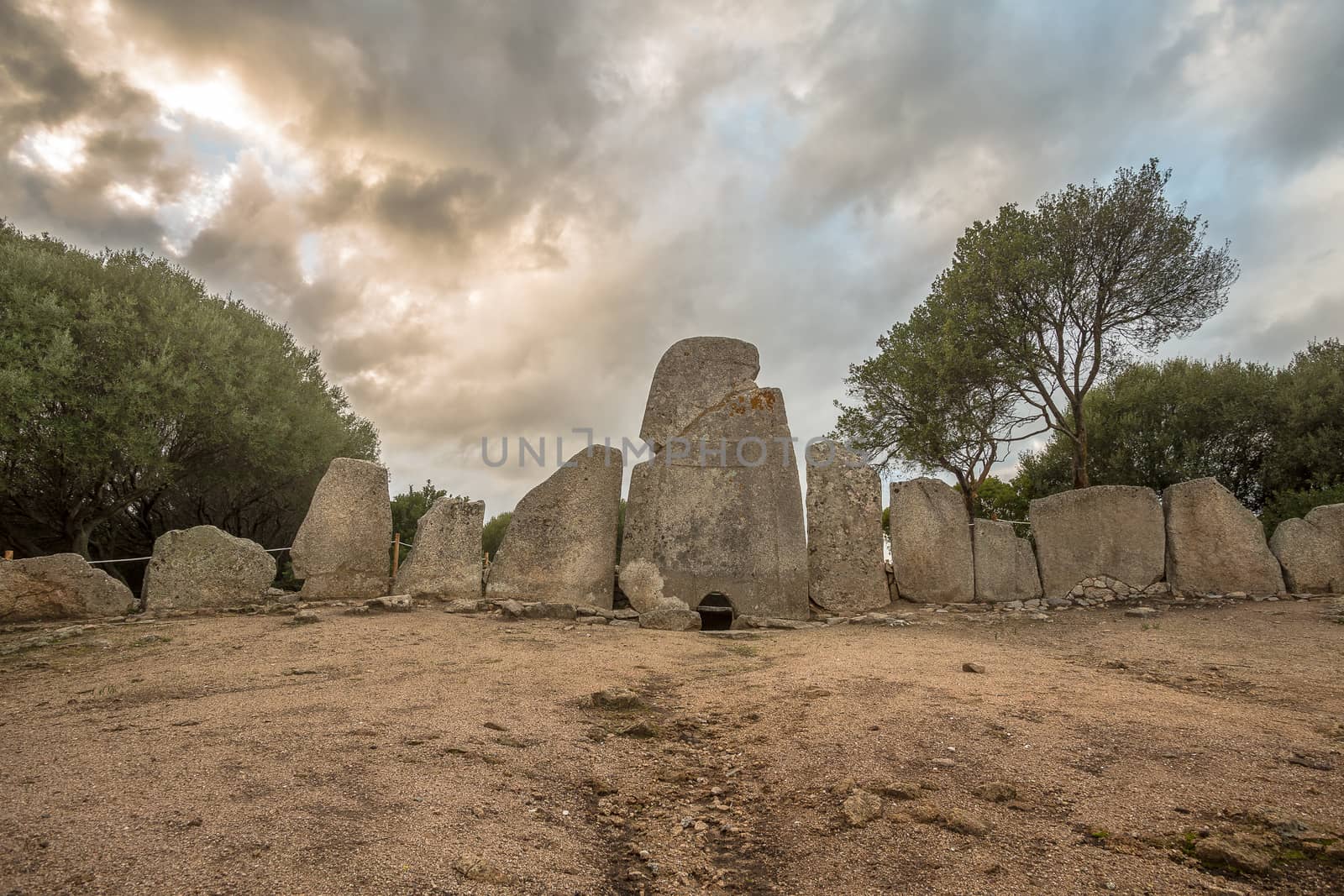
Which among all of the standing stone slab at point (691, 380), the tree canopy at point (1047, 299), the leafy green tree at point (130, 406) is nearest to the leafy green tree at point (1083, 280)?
the tree canopy at point (1047, 299)

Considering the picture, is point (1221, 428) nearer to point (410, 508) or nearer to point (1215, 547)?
point (1215, 547)

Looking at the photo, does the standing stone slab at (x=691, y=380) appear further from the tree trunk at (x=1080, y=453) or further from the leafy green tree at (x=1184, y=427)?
the leafy green tree at (x=1184, y=427)

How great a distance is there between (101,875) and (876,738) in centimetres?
318

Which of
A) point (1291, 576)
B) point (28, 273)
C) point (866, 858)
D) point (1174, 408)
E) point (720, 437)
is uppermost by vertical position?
point (28, 273)

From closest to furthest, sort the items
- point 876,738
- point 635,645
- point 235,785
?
point 235,785, point 876,738, point 635,645

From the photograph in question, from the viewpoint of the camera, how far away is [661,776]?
3.57 m

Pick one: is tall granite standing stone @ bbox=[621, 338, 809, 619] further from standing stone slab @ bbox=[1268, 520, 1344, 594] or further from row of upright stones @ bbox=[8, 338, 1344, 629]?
standing stone slab @ bbox=[1268, 520, 1344, 594]

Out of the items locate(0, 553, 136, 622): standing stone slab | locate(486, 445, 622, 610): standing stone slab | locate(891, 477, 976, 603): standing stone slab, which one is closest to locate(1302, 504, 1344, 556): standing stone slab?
locate(891, 477, 976, 603): standing stone slab

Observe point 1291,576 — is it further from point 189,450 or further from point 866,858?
point 189,450

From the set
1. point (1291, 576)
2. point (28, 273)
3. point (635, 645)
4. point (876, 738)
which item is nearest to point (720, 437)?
point (635, 645)

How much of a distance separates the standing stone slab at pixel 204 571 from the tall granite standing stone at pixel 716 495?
4.51 m

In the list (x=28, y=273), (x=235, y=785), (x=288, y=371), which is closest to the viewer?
(x=235, y=785)

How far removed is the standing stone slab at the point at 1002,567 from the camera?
400 inches

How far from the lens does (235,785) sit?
3010 mm
